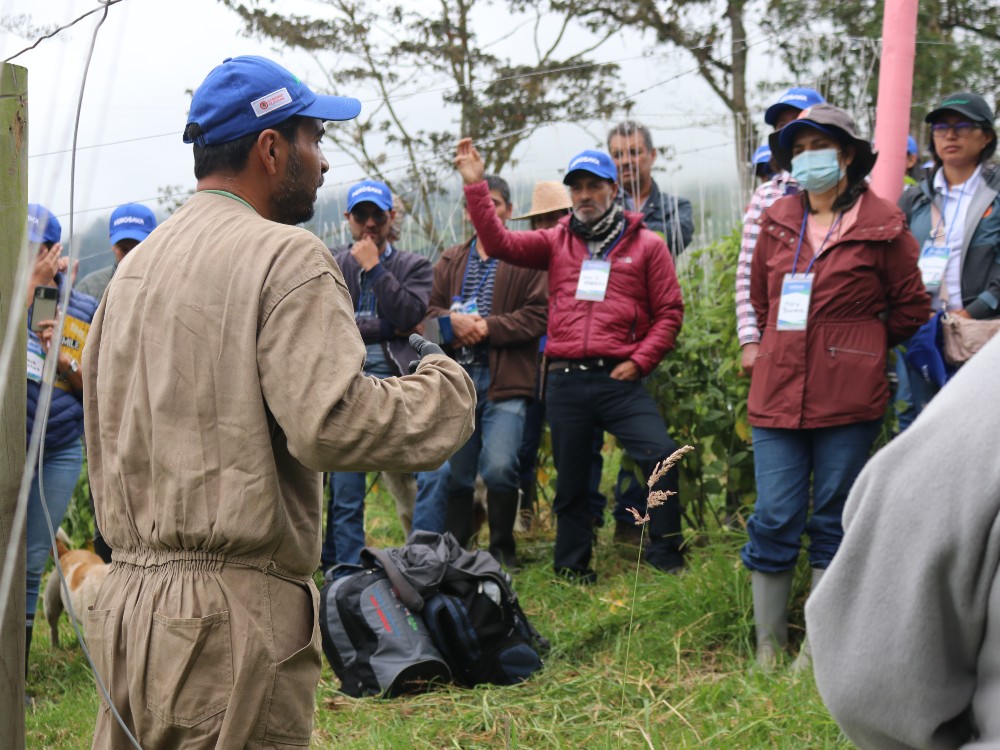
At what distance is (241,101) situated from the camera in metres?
2.46

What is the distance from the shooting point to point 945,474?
3.89ft

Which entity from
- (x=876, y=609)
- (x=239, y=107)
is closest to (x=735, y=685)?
(x=239, y=107)

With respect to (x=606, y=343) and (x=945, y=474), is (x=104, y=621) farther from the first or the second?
(x=606, y=343)

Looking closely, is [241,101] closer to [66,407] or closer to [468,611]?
[468,611]

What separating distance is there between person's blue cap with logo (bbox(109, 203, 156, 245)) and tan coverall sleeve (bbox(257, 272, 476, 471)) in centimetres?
394

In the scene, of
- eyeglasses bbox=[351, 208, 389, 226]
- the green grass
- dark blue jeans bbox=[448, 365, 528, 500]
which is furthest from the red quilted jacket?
A: the green grass

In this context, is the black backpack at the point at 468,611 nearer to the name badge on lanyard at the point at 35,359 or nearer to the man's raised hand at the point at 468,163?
the name badge on lanyard at the point at 35,359

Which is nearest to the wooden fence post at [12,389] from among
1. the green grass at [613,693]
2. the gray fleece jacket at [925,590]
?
the green grass at [613,693]

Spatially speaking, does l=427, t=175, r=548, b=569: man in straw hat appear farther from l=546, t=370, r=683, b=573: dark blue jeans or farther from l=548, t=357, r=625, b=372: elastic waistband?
l=548, t=357, r=625, b=372: elastic waistband

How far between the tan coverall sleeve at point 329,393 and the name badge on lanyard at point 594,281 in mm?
3425

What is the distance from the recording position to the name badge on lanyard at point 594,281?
569 centimetres

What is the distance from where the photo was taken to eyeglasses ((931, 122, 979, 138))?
16.5 feet

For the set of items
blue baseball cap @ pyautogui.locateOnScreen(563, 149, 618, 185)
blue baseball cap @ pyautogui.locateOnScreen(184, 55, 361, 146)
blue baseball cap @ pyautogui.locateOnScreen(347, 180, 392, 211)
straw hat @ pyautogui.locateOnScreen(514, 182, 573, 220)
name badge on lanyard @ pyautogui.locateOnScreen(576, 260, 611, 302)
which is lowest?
name badge on lanyard @ pyautogui.locateOnScreen(576, 260, 611, 302)

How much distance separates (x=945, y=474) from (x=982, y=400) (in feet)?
0.29
